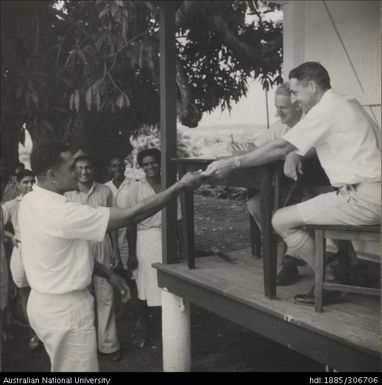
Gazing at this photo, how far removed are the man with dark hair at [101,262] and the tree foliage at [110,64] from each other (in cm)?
116

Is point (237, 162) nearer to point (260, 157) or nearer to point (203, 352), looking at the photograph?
point (260, 157)

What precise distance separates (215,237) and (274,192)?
703 centimetres

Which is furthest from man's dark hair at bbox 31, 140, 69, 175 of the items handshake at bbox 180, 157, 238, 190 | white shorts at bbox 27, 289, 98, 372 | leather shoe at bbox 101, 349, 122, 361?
leather shoe at bbox 101, 349, 122, 361

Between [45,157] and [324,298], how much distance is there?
200 cm

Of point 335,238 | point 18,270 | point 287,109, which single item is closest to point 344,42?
point 287,109

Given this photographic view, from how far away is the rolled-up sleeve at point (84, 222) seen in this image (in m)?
3.10

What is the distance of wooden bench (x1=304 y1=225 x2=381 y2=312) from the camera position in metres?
3.23

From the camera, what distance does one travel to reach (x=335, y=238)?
3342mm

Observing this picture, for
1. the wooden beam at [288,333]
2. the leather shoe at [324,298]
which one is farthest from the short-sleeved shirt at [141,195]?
the leather shoe at [324,298]

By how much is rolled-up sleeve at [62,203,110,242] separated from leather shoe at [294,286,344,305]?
1.40m

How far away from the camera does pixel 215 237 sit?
1149 centimetres

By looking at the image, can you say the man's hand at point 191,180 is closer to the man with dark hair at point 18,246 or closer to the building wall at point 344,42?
the building wall at point 344,42

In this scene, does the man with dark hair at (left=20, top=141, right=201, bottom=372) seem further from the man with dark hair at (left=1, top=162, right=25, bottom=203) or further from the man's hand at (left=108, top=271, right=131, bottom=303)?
the man with dark hair at (left=1, top=162, right=25, bottom=203)

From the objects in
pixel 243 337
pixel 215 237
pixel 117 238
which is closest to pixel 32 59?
pixel 117 238
